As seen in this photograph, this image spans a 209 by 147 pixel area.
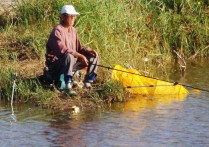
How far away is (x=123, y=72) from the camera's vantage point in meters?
11.6

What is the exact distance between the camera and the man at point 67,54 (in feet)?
35.7

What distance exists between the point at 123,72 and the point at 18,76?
1588 millimetres

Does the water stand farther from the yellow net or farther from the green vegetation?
the green vegetation

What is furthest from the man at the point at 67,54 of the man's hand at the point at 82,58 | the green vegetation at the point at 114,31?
the green vegetation at the point at 114,31

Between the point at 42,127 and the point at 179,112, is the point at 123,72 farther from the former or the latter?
the point at 42,127

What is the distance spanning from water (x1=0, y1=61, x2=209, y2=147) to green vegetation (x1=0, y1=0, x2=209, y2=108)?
0.72 m

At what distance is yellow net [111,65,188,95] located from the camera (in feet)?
38.0

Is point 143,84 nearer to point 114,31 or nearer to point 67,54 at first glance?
point 67,54

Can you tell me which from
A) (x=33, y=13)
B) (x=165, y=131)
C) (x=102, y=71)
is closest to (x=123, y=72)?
(x=102, y=71)

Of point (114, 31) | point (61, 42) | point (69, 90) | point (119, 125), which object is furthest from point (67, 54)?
point (114, 31)

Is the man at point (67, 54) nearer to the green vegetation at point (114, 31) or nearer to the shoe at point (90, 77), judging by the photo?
the shoe at point (90, 77)

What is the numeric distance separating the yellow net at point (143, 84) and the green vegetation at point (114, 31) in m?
0.28

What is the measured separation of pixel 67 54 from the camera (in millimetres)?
10828

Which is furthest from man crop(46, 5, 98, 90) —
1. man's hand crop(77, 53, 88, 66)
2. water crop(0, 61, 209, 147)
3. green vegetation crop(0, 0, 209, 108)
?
water crop(0, 61, 209, 147)
